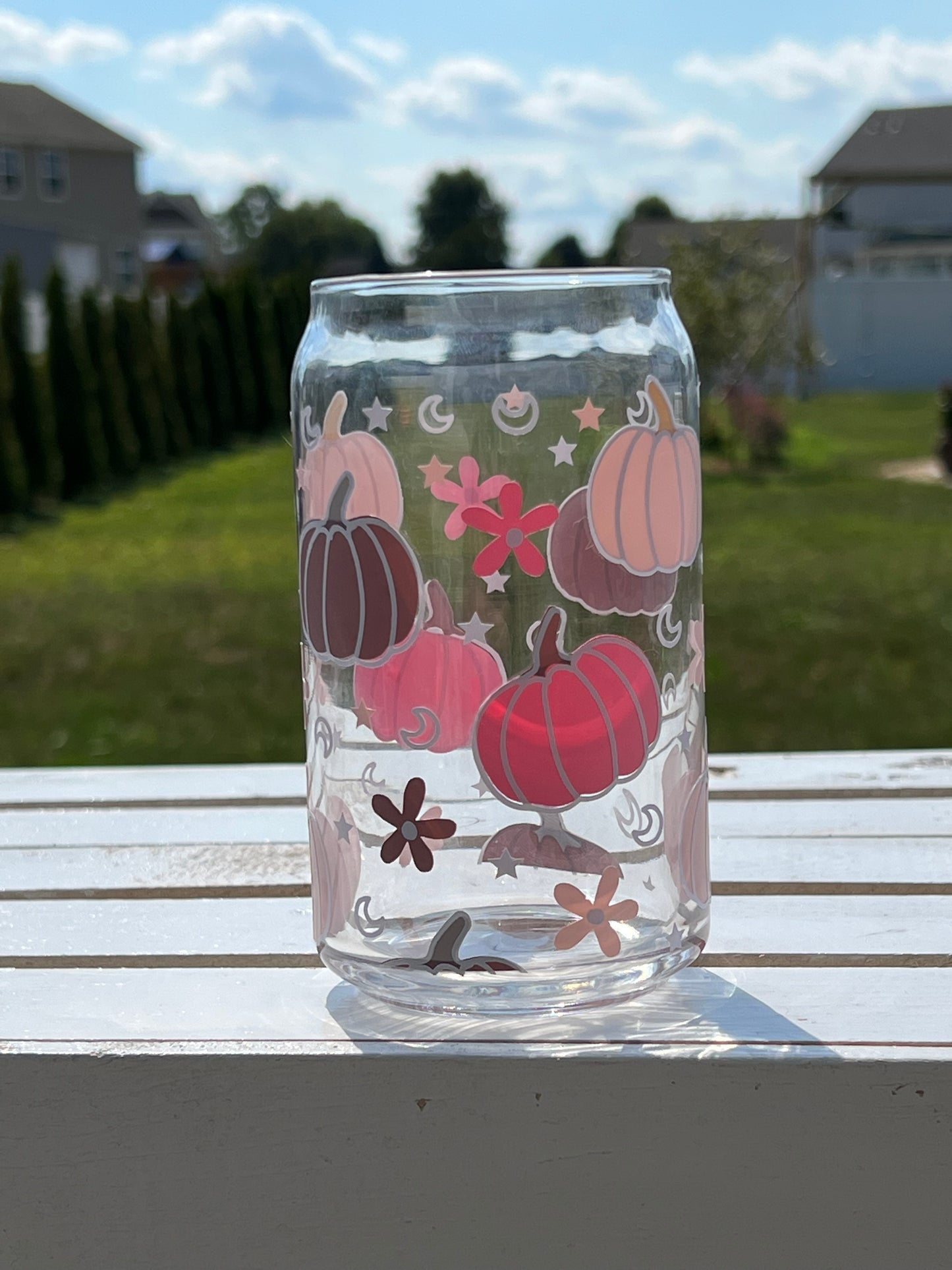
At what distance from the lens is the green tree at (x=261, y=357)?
712 inches

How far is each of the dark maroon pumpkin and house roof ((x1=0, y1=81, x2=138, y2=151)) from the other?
3539 centimetres

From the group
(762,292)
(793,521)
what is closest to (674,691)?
(793,521)

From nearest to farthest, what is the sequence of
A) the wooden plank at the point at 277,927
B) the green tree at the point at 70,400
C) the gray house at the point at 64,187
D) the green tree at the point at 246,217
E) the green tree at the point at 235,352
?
the wooden plank at the point at 277,927
the green tree at the point at 70,400
the green tree at the point at 235,352
the gray house at the point at 64,187
the green tree at the point at 246,217

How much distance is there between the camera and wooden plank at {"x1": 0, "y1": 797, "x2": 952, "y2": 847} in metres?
1.44

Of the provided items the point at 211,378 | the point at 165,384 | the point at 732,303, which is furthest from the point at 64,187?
the point at 732,303

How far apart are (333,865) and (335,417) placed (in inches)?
12.5

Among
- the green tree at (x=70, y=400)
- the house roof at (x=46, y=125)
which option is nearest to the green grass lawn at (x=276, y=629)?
the green tree at (x=70, y=400)

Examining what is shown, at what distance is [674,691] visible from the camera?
1.03 m

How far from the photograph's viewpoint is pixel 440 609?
98 centimetres

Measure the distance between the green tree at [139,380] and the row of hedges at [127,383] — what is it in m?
0.01

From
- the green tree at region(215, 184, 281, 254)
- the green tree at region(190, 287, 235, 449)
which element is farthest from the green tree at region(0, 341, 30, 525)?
the green tree at region(215, 184, 281, 254)

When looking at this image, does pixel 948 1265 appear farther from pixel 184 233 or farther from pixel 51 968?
pixel 184 233

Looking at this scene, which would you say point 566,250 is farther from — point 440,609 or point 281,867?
point 440,609

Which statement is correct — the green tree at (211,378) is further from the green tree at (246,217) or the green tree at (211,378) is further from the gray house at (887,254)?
the green tree at (246,217)
